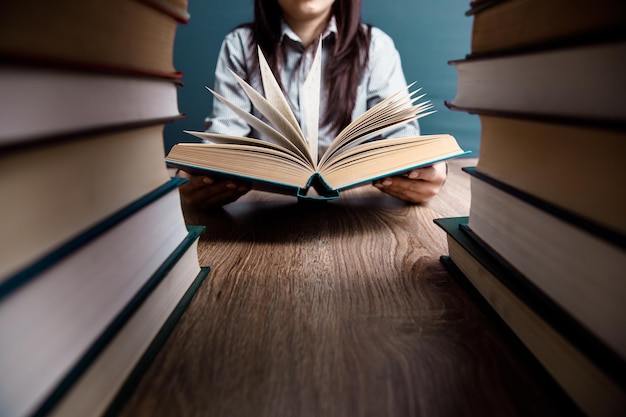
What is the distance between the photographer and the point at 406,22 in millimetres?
1300

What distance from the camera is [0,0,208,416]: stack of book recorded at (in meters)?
0.16

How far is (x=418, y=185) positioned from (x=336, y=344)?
1.27 ft

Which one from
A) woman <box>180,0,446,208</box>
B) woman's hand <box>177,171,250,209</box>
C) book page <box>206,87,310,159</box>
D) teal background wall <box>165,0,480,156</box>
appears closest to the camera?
book page <box>206,87,310,159</box>

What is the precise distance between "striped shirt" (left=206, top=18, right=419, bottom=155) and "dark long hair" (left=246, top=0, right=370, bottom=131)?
0.08 feet

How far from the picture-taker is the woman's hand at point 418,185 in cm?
60

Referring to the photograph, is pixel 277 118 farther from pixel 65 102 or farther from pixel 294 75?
pixel 294 75

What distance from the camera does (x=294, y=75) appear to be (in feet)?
3.53

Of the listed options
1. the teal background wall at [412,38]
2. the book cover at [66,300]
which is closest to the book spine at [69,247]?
the book cover at [66,300]

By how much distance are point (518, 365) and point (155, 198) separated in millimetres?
261

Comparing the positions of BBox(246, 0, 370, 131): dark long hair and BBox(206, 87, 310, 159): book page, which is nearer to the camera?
BBox(206, 87, 310, 159): book page

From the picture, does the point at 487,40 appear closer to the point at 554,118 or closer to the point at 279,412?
the point at 554,118

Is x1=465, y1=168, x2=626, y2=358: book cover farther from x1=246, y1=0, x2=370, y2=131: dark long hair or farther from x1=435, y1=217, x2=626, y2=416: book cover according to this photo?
x1=246, y1=0, x2=370, y2=131: dark long hair

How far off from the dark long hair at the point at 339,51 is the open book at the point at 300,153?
50 centimetres

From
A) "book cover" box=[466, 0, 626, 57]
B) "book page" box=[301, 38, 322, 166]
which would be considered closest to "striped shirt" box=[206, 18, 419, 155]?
"book page" box=[301, 38, 322, 166]
